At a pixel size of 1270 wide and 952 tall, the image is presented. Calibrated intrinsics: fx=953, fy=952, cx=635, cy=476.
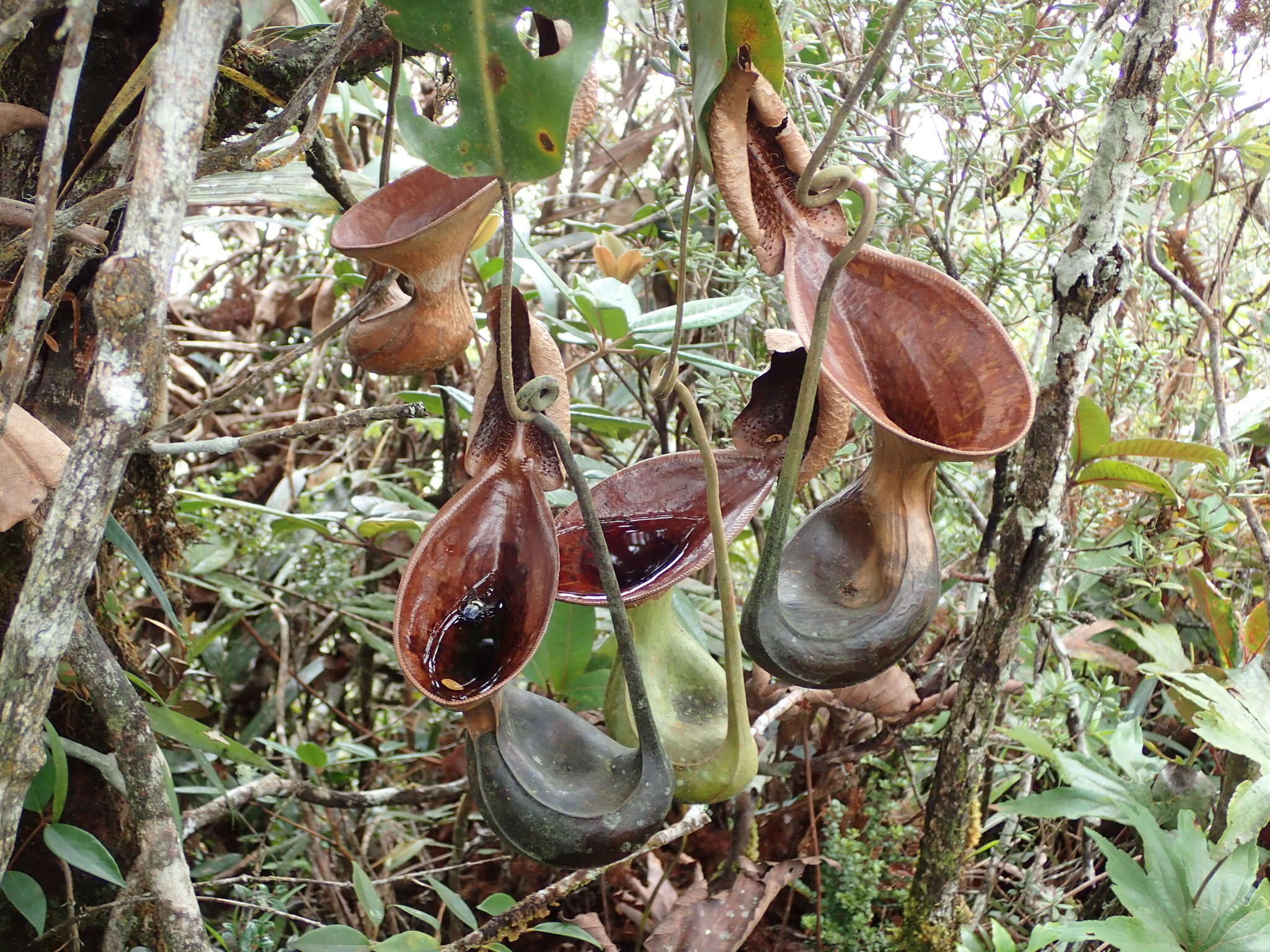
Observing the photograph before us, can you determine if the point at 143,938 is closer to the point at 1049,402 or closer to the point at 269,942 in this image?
the point at 269,942

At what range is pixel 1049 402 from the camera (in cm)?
91

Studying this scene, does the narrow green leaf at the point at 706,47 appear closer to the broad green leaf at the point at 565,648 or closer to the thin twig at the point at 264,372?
the thin twig at the point at 264,372

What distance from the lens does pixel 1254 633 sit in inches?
45.5

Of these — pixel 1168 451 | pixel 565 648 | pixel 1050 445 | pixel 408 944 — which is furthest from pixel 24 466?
pixel 1168 451

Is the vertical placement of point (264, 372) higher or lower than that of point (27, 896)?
higher

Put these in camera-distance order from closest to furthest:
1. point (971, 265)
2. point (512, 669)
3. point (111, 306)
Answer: point (111, 306) < point (512, 669) < point (971, 265)

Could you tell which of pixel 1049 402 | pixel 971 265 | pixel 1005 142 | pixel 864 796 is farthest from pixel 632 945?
pixel 1005 142

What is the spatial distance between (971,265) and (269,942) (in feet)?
3.55

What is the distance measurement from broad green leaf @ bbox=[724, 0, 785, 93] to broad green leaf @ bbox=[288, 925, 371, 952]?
793 millimetres

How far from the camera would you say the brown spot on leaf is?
0.57 metres

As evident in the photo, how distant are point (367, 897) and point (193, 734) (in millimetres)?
235

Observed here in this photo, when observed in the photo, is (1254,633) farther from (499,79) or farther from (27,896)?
(27,896)

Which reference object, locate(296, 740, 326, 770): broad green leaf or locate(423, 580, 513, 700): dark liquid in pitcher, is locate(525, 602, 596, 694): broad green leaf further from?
locate(423, 580, 513, 700): dark liquid in pitcher

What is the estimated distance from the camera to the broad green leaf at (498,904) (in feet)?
3.08
